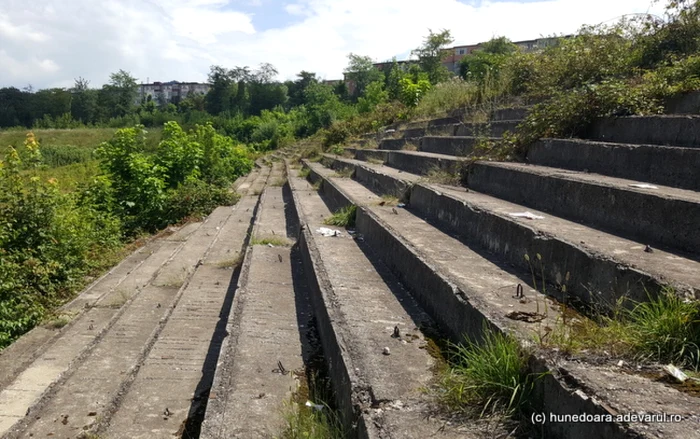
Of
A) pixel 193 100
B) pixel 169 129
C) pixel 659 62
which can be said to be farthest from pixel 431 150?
pixel 193 100

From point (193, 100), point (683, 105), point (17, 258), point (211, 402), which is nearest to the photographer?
point (211, 402)

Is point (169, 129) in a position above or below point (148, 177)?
above

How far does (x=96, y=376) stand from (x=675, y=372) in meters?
3.07

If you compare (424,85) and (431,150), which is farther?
(424,85)

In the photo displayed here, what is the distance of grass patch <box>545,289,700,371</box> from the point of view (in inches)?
63.4

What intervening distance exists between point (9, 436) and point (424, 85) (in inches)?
572

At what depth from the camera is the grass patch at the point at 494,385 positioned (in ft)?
5.46

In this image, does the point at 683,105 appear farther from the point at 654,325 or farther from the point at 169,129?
the point at 169,129

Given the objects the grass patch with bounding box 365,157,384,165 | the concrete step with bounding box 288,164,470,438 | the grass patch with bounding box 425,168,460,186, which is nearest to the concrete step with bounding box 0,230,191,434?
the concrete step with bounding box 288,164,470,438

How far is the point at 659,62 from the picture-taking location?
5.38 meters

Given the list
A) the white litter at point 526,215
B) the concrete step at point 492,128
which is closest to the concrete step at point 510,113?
the concrete step at point 492,128

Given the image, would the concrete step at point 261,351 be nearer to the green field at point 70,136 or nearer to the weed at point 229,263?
the weed at point 229,263

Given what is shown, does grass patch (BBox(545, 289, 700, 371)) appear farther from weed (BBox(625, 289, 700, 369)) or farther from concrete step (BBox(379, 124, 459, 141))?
concrete step (BBox(379, 124, 459, 141))

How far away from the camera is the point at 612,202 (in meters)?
2.97
